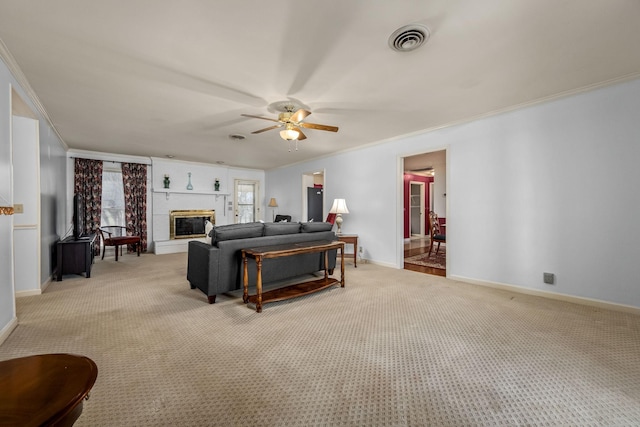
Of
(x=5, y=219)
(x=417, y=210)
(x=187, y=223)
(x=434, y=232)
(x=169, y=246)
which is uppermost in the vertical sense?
(x=417, y=210)

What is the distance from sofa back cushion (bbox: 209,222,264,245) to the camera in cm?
318

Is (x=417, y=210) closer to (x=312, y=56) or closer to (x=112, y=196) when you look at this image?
(x=312, y=56)

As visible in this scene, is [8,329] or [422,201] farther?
[422,201]

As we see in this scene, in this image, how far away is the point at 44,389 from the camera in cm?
82

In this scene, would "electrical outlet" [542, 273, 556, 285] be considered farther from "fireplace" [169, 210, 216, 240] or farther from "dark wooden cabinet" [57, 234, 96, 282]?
"fireplace" [169, 210, 216, 240]

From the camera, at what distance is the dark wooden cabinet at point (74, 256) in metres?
4.11

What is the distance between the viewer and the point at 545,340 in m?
2.25

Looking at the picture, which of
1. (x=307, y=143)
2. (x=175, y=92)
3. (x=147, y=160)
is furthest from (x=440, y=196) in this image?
(x=147, y=160)

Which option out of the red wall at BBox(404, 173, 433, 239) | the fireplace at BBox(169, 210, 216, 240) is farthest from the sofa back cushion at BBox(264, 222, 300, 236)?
the red wall at BBox(404, 173, 433, 239)

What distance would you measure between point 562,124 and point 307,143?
386 cm

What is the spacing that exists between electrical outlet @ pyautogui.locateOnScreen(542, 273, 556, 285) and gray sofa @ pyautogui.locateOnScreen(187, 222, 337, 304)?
115 inches

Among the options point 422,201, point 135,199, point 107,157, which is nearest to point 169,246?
point 135,199

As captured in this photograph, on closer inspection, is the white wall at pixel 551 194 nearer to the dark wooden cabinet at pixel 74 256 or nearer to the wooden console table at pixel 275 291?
the wooden console table at pixel 275 291

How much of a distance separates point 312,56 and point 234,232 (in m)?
2.11
